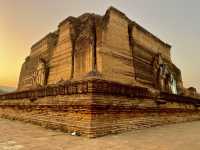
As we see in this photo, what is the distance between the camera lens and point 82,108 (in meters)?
4.75

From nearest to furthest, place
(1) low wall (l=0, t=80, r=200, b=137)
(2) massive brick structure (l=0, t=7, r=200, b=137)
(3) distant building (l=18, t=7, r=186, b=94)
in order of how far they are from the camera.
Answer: (1) low wall (l=0, t=80, r=200, b=137) → (2) massive brick structure (l=0, t=7, r=200, b=137) → (3) distant building (l=18, t=7, r=186, b=94)

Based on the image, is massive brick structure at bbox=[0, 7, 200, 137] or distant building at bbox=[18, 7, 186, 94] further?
distant building at bbox=[18, 7, 186, 94]

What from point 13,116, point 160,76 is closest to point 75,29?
point 13,116

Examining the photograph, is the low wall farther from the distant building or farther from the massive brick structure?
the distant building

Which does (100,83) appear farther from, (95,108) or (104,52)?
(104,52)

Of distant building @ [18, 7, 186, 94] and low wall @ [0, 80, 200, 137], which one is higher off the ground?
distant building @ [18, 7, 186, 94]

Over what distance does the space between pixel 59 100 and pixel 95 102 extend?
1551mm

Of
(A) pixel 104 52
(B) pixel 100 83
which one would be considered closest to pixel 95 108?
(B) pixel 100 83

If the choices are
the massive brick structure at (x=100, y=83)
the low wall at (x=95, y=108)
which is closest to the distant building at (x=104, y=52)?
the massive brick structure at (x=100, y=83)

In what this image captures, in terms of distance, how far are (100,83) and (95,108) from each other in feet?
2.14

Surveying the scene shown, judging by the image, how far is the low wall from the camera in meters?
4.67

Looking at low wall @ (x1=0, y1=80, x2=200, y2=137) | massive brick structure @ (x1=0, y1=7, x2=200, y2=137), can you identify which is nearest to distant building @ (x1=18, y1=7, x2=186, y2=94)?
massive brick structure @ (x1=0, y1=7, x2=200, y2=137)

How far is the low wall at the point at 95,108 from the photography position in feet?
15.3

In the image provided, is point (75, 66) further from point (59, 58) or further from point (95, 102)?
point (95, 102)
